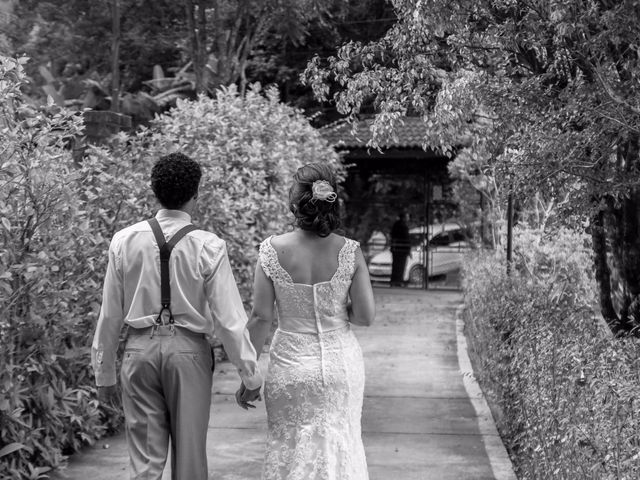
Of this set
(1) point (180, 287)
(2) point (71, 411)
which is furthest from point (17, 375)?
(1) point (180, 287)

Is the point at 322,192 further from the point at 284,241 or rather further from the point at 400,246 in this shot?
the point at 400,246

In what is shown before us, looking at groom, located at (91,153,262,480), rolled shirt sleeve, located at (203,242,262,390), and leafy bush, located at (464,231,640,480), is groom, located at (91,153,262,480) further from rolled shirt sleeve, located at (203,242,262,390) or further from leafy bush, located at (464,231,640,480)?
leafy bush, located at (464,231,640,480)

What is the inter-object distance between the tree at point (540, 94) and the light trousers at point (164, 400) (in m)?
2.89

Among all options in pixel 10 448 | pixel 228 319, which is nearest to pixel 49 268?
pixel 10 448

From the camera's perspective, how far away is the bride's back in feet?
15.5

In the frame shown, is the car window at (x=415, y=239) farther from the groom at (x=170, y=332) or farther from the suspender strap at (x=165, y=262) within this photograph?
the suspender strap at (x=165, y=262)

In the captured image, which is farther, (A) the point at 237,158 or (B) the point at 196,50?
(B) the point at 196,50

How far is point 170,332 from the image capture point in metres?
4.54

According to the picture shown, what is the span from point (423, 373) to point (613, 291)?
3.75 metres

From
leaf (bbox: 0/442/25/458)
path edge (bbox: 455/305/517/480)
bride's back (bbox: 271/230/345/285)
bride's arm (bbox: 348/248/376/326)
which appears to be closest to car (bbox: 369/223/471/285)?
path edge (bbox: 455/305/517/480)

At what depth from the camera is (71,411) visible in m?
6.42

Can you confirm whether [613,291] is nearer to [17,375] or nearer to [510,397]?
[510,397]

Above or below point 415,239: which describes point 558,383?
below

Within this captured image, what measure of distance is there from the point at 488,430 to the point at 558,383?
118 inches
